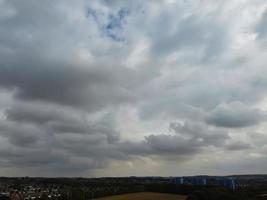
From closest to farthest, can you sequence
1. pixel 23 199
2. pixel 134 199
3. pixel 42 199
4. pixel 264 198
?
1. pixel 264 198
2. pixel 134 199
3. pixel 42 199
4. pixel 23 199

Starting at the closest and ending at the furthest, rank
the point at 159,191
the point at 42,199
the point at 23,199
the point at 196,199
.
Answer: the point at 196,199, the point at 42,199, the point at 23,199, the point at 159,191

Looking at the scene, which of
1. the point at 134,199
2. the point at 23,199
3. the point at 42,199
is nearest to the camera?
the point at 134,199

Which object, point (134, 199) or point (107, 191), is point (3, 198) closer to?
point (107, 191)

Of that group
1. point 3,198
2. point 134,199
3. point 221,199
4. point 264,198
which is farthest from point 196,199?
point 3,198

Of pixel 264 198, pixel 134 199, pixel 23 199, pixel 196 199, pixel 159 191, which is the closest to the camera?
pixel 264 198

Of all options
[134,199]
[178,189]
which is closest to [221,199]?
[134,199]

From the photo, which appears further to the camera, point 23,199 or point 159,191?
point 159,191

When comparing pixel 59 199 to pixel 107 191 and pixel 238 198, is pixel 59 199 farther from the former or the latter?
pixel 238 198

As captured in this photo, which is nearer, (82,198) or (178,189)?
(82,198)
